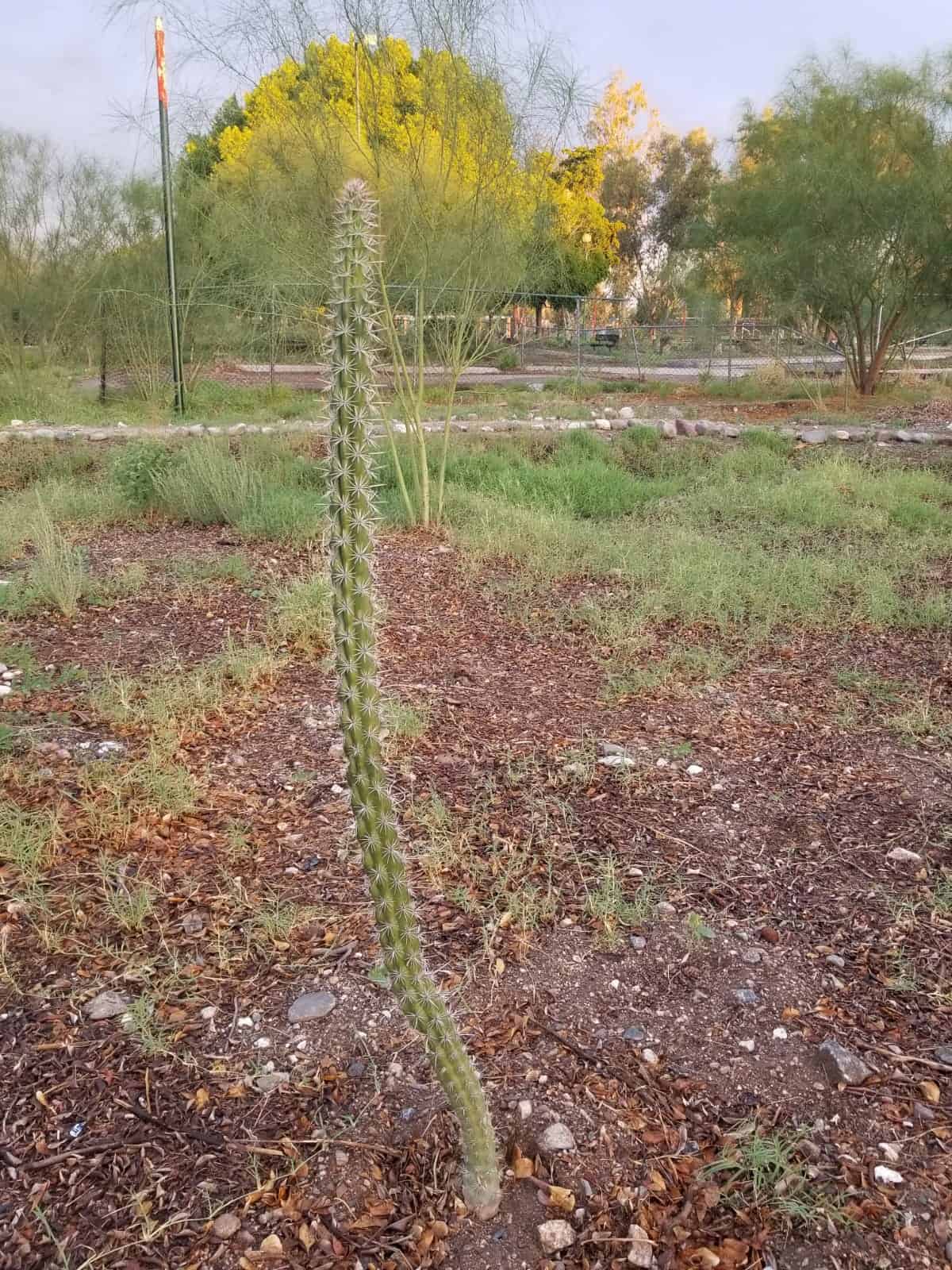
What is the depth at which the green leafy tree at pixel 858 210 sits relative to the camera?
14.0 meters

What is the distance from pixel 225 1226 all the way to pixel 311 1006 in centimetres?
57

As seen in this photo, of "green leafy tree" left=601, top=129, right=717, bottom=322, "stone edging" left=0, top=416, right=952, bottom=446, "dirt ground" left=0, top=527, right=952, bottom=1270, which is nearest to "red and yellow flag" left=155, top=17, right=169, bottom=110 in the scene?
"stone edging" left=0, top=416, right=952, bottom=446

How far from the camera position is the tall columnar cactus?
141 cm

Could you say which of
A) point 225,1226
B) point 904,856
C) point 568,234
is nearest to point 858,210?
point 568,234

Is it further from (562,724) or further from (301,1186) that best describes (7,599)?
(301,1186)

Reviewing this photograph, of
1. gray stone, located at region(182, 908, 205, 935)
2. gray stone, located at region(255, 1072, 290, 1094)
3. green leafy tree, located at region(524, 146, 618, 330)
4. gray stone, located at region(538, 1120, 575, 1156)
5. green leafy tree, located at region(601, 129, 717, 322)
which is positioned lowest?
gray stone, located at region(538, 1120, 575, 1156)

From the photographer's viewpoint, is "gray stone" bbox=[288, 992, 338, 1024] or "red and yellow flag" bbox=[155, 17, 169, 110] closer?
"gray stone" bbox=[288, 992, 338, 1024]

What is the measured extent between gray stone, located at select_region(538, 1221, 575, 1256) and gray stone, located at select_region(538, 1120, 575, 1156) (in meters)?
0.15

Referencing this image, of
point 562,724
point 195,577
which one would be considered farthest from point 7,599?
point 562,724

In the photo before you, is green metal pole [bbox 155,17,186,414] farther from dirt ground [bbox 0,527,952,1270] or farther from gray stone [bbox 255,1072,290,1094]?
gray stone [bbox 255,1072,290,1094]

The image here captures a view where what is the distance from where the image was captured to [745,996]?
2238 mm

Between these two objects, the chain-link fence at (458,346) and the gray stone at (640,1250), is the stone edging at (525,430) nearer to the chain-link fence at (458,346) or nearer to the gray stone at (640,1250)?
the chain-link fence at (458,346)

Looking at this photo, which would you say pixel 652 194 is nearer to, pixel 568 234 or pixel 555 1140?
pixel 568 234

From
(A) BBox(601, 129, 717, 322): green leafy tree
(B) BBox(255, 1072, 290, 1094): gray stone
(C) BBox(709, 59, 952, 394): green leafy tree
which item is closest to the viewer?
(B) BBox(255, 1072, 290, 1094): gray stone
